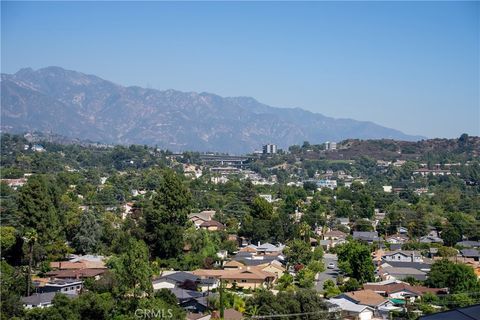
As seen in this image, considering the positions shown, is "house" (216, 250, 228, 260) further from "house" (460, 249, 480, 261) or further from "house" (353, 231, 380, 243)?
"house" (460, 249, 480, 261)

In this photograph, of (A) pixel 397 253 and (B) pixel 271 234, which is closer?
(A) pixel 397 253

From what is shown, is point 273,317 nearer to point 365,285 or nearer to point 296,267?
point 365,285

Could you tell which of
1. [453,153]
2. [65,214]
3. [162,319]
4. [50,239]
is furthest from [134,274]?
[453,153]

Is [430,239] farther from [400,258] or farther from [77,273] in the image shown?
[77,273]

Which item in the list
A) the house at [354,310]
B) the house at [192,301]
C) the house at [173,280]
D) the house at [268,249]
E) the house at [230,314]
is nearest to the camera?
the house at [230,314]

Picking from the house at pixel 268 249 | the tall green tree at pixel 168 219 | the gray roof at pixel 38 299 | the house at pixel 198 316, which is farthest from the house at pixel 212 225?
the house at pixel 198 316

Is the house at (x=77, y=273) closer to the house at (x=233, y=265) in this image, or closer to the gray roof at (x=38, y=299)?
the gray roof at (x=38, y=299)
